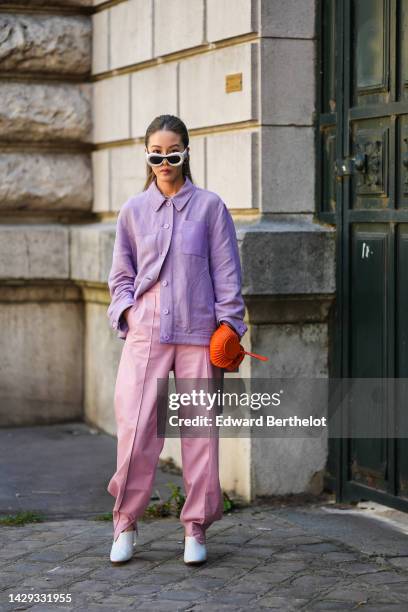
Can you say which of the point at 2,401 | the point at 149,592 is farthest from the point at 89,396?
the point at 149,592

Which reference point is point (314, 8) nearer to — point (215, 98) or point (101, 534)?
point (215, 98)

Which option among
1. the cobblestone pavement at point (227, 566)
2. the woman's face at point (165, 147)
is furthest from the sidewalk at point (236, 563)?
the woman's face at point (165, 147)

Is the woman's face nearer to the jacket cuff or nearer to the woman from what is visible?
the woman

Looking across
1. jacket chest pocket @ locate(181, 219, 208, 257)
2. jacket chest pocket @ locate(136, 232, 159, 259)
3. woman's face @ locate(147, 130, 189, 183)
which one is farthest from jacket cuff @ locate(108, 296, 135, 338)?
woman's face @ locate(147, 130, 189, 183)

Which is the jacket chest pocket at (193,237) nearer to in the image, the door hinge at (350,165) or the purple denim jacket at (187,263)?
the purple denim jacket at (187,263)

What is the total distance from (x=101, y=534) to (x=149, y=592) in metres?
1.01

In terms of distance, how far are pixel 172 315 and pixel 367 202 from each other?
5.11 feet

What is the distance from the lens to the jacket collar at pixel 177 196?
18.5ft

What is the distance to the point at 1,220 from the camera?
9.09 meters

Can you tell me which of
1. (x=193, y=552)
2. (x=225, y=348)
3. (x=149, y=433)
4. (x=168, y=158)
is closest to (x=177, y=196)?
(x=168, y=158)

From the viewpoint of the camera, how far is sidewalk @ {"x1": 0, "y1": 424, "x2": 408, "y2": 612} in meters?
5.13

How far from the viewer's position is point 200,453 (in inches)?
223

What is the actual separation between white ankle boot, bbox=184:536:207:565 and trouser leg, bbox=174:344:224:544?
26 millimetres

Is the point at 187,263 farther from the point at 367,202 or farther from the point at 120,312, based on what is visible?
the point at 367,202
